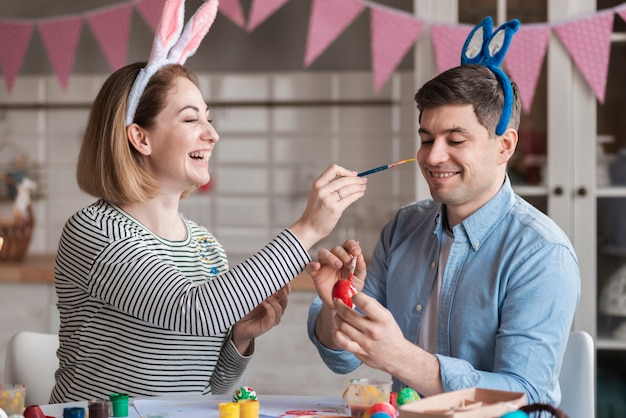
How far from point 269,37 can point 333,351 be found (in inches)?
86.3

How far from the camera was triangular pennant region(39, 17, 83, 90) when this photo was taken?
11.3ft

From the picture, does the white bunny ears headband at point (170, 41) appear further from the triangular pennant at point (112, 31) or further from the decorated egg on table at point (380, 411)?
the triangular pennant at point (112, 31)

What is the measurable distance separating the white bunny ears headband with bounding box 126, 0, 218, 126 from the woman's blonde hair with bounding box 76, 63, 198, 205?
0.05 ft

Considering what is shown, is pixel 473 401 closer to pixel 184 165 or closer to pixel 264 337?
pixel 184 165

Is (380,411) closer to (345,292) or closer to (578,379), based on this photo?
(345,292)

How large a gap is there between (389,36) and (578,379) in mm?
1726

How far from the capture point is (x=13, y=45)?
3541mm

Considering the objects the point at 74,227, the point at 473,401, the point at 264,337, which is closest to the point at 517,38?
the point at 264,337

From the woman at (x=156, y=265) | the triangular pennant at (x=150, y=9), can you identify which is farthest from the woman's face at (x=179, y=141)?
the triangular pennant at (x=150, y=9)

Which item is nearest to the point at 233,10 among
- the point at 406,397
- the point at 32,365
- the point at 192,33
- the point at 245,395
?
the point at 192,33

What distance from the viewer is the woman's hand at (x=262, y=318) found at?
185 centimetres

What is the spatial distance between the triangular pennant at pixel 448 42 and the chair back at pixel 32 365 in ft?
5.72

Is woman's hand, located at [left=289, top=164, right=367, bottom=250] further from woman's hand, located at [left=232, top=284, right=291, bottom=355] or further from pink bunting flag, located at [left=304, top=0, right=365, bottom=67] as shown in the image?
pink bunting flag, located at [left=304, top=0, right=365, bottom=67]

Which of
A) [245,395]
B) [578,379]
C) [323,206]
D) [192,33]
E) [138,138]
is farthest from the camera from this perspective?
[192,33]
